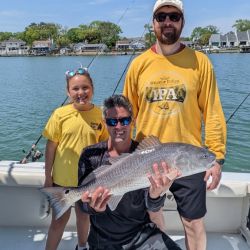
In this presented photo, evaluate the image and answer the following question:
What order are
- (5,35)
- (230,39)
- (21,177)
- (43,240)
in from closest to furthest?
(21,177) → (43,240) → (230,39) → (5,35)

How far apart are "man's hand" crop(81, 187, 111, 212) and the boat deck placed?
58.3 inches

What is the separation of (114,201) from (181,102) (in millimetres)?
936

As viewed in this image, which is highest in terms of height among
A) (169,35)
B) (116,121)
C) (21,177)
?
→ (169,35)

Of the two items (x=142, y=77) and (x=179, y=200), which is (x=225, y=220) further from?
(x=142, y=77)

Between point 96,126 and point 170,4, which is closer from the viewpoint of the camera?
point 170,4

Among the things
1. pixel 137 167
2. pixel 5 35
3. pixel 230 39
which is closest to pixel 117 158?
pixel 137 167

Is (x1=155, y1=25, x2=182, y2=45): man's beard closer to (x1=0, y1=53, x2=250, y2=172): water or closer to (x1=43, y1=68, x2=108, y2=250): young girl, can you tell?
(x1=43, y1=68, x2=108, y2=250): young girl

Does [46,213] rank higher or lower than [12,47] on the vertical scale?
higher

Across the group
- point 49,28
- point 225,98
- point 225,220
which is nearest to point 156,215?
point 225,220

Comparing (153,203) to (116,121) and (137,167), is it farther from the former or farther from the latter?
(116,121)

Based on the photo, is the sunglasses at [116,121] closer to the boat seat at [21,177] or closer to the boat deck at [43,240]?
the boat seat at [21,177]

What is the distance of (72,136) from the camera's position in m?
3.16

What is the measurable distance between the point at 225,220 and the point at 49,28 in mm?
143574

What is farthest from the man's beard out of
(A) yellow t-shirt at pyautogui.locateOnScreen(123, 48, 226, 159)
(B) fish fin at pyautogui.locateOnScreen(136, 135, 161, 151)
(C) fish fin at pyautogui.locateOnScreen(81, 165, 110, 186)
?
(C) fish fin at pyautogui.locateOnScreen(81, 165, 110, 186)
